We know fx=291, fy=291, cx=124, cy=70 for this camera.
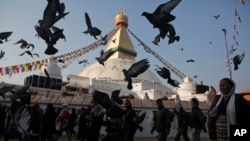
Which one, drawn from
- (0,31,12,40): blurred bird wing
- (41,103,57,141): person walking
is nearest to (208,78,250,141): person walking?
(41,103,57,141): person walking

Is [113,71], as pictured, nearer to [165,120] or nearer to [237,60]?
[237,60]

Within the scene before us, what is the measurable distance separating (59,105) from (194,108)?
9532 mm

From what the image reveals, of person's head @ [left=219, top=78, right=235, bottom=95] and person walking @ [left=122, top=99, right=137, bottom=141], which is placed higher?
person's head @ [left=219, top=78, right=235, bottom=95]

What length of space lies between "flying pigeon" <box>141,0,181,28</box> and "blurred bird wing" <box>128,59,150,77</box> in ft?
6.20

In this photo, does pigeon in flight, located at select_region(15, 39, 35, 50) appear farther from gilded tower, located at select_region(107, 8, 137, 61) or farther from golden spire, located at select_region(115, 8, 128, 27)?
golden spire, located at select_region(115, 8, 128, 27)

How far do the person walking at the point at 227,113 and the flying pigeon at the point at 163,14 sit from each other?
3841mm

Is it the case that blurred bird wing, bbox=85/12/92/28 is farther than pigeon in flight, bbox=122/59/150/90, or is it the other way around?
pigeon in flight, bbox=122/59/150/90

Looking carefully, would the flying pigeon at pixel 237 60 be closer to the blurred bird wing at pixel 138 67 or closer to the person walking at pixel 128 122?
the blurred bird wing at pixel 138 67

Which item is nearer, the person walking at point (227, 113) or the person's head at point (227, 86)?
the person walking at point (227, 113)

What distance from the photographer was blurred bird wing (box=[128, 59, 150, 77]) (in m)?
9.31

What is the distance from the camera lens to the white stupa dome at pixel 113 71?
47653 millimetres

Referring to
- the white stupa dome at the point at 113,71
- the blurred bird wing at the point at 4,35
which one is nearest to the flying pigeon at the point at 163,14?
the blurred bird wing at the point at 4,35

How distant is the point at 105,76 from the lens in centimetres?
4756

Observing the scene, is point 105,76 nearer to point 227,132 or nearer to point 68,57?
point 68,57
